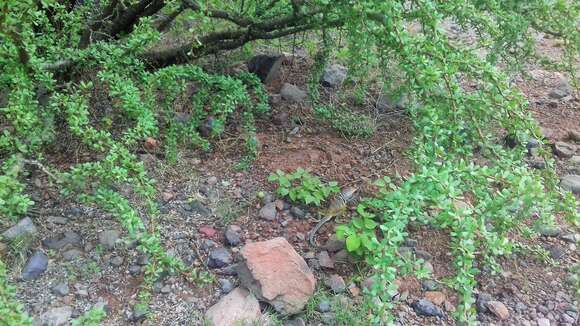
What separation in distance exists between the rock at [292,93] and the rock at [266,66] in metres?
0.17

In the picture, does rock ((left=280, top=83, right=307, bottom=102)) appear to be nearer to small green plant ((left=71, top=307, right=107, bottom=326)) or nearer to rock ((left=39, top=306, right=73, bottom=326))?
rock ((left=39, top=306, right=73, bottom=326))

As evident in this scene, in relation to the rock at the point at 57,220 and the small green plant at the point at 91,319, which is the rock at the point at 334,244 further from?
the rock at the point at 57,220

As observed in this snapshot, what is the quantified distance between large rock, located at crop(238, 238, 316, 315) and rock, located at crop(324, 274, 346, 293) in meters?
0.08

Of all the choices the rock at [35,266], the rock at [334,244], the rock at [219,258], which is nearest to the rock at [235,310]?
the rock at [219,258]

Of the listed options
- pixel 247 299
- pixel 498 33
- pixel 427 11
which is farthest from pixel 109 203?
pixel 498 33

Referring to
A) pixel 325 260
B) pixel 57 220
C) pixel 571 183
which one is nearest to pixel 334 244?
pixel 325 260

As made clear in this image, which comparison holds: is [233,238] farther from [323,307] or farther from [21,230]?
[21,230]

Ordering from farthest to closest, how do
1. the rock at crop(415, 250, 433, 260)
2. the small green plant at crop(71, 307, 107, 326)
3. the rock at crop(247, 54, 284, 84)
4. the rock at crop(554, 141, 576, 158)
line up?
the rock at crop(247, 54, 284, 84) < the rock at crop(554, 141, 576, 158) < the rock at crop(415, 250, 433, 260) < the small green plant at crop(71, 307, 107, 326)

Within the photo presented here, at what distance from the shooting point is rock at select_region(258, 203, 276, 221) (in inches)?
102

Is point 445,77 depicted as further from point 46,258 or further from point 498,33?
point 46,258

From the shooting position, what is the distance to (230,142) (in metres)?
3.08

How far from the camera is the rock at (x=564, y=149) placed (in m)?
3.26

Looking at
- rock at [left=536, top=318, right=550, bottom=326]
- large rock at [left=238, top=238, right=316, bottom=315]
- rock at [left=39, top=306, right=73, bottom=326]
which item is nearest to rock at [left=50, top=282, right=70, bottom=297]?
rock at [left=39, top=306, right=73, bottom=326]

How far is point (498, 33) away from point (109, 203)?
175cm
